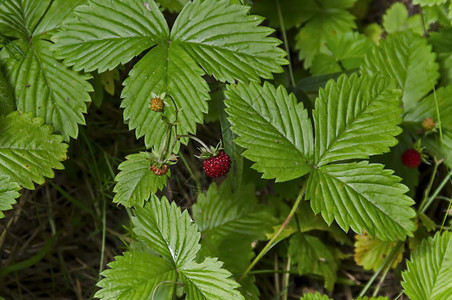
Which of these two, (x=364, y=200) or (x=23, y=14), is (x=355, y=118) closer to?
(x=364, y=200)

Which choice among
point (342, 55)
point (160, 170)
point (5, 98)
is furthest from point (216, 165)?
point (342, 55)

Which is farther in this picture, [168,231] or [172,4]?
[172,4]

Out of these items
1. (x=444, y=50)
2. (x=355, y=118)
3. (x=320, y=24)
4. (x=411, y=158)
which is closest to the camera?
(x=355, y=118)

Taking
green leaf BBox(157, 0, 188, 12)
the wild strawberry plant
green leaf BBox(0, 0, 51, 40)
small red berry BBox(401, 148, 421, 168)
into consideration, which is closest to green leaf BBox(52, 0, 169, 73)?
the wild strawberry plant

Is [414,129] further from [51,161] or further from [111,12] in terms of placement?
[51,161]

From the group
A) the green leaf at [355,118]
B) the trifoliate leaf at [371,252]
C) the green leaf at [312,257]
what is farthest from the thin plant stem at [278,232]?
the trifoliate leaf at [371,252]
